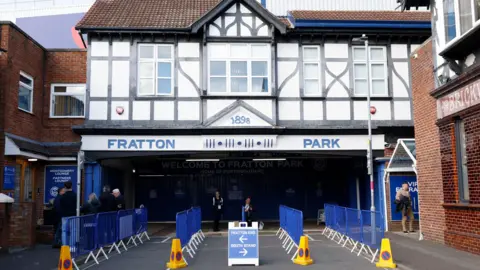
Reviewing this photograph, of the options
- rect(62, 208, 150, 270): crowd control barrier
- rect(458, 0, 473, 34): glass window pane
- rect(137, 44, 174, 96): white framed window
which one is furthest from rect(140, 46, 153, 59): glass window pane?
rect(458, 0, 473, 34): glass window pane

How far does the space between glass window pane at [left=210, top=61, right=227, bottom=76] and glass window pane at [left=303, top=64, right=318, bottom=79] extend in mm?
3132

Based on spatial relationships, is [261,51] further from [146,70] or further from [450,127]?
[450,127]

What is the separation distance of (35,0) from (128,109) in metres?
28.2

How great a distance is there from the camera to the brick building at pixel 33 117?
15469mm

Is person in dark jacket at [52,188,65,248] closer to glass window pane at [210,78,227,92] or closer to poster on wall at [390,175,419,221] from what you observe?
glass window pane at [210,78,227,92]

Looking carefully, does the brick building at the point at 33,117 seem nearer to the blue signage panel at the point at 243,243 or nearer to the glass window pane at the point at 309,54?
the blue signage panel at the point at 243,243

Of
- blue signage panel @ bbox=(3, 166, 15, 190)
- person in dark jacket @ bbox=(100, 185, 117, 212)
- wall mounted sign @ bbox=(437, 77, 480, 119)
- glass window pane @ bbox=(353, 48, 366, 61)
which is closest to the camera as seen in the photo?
wall mounted sign @ bbox=(437, 77, 480, 119)

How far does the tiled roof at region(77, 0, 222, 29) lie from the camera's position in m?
19.3

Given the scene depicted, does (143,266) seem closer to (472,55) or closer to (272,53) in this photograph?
(472,55)

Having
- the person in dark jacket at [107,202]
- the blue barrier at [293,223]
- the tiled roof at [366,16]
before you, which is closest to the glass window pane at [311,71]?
the tiled roof at [366,16]

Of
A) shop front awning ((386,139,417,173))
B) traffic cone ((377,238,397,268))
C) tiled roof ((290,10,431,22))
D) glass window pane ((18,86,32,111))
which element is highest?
tiled roof ((290,10,431,22))

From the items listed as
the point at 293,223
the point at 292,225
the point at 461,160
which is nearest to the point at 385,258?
the point at 293,223

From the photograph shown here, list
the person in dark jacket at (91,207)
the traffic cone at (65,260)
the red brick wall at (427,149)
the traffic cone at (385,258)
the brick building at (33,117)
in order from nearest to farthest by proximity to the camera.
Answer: the traffic cone at (65,260)
the traffic cone at (385,258)
the red brick wall at (427,149)
the person in dark jacket at (91,207)
the brick building at (33,117)

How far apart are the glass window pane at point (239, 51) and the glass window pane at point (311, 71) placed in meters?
2.37
